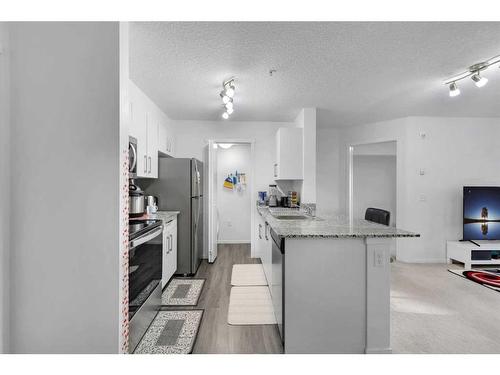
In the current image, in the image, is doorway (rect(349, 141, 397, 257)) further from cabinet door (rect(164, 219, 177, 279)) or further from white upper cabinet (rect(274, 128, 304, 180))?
cabinet door (rect(164, 219, 177, 279))

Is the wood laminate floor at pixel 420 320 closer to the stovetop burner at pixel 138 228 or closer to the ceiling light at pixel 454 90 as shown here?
the stovetop burner at pixel 138 228

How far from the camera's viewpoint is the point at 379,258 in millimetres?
1796

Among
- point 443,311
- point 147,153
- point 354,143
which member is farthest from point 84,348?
point 354,143

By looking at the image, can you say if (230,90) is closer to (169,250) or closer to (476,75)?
(169,250)

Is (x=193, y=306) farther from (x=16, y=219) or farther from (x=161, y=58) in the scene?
(x=161, y=58)

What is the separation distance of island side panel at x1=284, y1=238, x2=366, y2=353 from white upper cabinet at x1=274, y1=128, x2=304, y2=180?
6.61 feet

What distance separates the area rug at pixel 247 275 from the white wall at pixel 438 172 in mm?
2463

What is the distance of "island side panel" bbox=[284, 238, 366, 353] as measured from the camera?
179 centimetres

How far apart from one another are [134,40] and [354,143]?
404 cm

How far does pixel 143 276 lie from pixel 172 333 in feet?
1.85

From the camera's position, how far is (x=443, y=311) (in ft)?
8.09

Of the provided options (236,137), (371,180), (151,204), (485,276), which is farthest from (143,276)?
(371,180)

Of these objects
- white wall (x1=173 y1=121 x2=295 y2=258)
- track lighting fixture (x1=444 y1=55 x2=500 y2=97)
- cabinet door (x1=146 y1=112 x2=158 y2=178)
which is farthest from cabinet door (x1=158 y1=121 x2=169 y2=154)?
track lighting fixture (x1=444 y1=55 x2=500 y2=97)

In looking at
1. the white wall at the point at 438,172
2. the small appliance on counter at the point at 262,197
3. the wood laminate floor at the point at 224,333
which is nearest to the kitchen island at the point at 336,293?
the wood laminate floor at the point at 224,333
